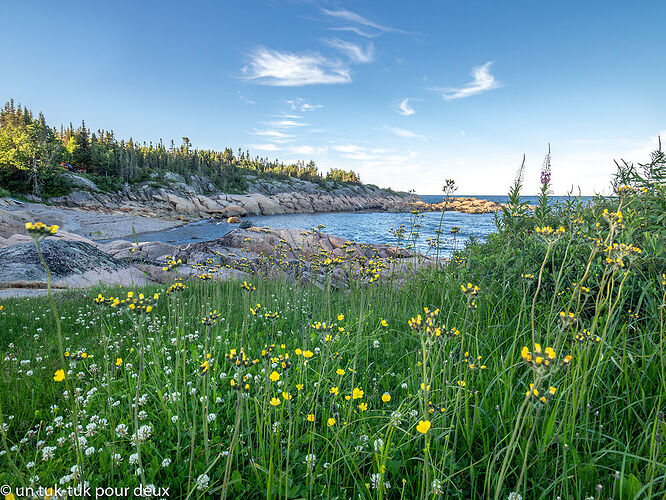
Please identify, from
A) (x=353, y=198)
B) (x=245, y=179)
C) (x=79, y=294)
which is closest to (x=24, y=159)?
(x=245, y=179)

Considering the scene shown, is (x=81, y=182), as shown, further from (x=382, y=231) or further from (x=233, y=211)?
(x=382, y=231)

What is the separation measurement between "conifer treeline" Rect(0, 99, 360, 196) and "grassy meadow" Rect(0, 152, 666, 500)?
6219 centimetres

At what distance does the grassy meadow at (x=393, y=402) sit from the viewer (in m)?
1.85

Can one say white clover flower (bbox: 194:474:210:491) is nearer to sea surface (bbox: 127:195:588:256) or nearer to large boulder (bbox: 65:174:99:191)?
sea surface (bbox: 127:195:588:256)

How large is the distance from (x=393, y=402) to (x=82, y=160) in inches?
3461

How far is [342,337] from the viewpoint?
3.97 metres

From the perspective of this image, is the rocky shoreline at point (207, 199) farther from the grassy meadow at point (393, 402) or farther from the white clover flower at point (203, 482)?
the white clover flower at point (203, 482)

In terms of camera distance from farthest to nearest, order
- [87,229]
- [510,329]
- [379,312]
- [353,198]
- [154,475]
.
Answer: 1. [353,198]
2. [87,229]
3. [379,312]
4. [510,329]
5. [154,475]

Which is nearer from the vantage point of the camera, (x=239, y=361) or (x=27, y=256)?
(x=239, y=361)

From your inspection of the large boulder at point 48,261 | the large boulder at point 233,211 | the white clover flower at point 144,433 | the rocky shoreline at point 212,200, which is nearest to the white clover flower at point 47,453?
the white clover flower at point 144,433

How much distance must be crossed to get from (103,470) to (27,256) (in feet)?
39.1

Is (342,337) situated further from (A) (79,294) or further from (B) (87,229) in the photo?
(B) (87,229)

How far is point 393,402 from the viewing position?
2719 mm

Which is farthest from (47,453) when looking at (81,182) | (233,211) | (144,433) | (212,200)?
(212,200)
